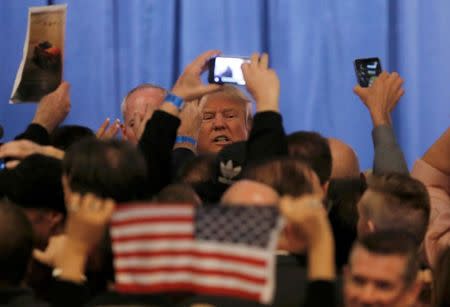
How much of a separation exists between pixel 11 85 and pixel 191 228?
3.14 meters

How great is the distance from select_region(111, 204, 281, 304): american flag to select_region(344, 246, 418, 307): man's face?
0.86 feet

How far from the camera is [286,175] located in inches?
97.3

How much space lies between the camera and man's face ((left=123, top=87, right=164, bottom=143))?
4008 millimetres

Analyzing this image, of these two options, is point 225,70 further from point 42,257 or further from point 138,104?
point 42,257

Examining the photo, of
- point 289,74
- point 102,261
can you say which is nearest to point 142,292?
point 102,261

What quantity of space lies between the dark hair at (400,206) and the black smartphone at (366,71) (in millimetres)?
741

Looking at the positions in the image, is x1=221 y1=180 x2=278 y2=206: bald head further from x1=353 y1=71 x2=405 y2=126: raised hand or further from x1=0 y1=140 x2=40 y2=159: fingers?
x1=353 y1=71 x2=405 y2=126: raised hand

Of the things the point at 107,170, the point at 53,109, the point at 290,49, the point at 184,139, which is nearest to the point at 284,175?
the point at 107,170

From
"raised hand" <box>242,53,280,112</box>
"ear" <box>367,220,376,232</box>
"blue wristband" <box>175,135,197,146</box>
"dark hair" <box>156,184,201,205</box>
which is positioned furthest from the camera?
"blue wristband" <box>175,135,197,146</box>

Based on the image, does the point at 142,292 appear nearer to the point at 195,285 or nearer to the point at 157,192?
the point at 195,285

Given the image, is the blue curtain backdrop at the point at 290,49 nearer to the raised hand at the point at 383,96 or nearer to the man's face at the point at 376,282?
the raised hand at the point at 383,96

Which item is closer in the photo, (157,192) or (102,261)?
(102,261)

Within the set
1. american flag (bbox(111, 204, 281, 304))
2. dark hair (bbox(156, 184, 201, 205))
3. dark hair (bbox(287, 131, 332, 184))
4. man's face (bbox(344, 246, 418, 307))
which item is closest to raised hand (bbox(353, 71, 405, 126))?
dark hair (bbox(287, 131, 332, 184))

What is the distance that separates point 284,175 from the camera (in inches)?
97.3
